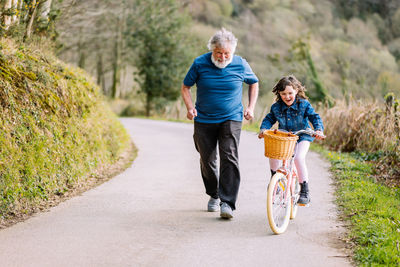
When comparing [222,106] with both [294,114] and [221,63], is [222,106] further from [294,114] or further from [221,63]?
[294,114]

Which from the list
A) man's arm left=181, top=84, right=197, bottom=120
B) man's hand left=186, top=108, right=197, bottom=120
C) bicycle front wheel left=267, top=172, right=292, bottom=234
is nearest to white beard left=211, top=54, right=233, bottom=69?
man's arm left=181, top=84, right=197, bottom=120

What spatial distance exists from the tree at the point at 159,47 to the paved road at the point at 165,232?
1003 inches

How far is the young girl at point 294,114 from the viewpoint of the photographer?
556 cm

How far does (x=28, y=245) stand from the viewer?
4789 mm

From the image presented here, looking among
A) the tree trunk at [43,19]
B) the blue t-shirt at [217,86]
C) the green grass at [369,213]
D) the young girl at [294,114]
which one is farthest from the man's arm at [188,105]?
the tree trunk at [43,19]

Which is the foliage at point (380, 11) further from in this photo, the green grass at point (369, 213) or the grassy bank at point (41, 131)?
the grassy bank at point (41, 131)

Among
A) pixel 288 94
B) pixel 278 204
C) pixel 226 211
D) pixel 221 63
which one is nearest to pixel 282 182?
pixel 278 204

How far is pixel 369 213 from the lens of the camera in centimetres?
587

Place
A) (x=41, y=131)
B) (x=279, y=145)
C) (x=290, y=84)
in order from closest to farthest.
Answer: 1. (x=279, y=145)
2. (x=290, y=84)
3. (x=41, y=131)

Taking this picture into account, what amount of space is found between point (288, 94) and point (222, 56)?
0.87 m

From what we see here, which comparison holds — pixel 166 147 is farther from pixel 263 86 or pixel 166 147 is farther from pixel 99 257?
pixel 263 86

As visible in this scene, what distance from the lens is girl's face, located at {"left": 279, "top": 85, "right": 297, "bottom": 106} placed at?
553cm

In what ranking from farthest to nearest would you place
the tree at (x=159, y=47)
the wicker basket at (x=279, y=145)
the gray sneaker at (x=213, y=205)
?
the tree at (x=159, y=47) < the gray sneaker at (x=213, y=205) < the wicker basket at (x=279, y=145)

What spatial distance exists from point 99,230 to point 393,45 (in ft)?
135
